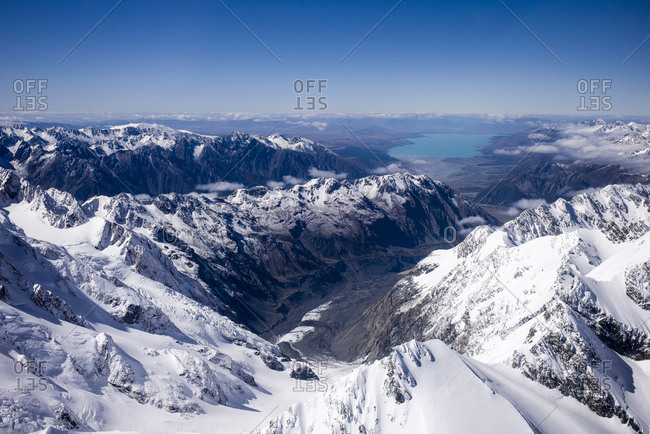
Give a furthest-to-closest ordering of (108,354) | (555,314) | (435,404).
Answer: (108,354) → (555,314) → (435,404)

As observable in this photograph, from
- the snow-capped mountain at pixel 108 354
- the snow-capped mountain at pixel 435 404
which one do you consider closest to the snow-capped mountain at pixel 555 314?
the snow-capped mountain at pixel 435 404

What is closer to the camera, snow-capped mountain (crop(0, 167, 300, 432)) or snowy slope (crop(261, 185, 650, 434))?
snowy slope (crop(261, 185, 650, 434))

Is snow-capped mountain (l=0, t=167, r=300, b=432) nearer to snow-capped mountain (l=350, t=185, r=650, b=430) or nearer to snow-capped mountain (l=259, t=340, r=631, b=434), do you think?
snow-capped mountain (l=259, t=340, r=631, b=434)

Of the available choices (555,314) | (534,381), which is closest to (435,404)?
(534,381)

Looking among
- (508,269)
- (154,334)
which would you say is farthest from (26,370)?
(508,269)

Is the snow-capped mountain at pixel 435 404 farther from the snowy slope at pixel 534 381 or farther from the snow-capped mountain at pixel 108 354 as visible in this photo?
the snow-capped mountain at pixel 108 354

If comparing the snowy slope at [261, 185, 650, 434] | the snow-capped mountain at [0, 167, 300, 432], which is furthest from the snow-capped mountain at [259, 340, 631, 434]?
the snow-capped mountain at [0, 167, 300, 432]

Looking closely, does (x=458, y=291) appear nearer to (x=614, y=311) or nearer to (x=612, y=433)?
(x=614, y=311)

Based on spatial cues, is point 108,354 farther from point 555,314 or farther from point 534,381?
point 555,314
